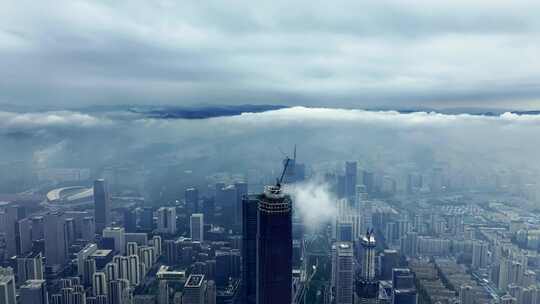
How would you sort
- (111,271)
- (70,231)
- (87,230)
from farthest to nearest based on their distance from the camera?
(87,230) < (70,231) < (111,271)

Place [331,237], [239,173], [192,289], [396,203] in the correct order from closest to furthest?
Result: 1. [192,289]
2. [239,173]
3. [331,237]
4. [396,203]

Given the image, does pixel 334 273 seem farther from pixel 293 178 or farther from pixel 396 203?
pixel 396 203

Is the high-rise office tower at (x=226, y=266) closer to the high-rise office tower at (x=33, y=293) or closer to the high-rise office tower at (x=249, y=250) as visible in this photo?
the high-rise office tower at (x=249, y=250)

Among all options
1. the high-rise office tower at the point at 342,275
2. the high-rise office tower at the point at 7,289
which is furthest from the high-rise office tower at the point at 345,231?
the high-rise office tower at the point at 7,289

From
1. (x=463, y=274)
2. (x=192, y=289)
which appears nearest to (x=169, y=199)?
(x=192, y=289)

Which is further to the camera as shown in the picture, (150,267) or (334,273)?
(150,267)

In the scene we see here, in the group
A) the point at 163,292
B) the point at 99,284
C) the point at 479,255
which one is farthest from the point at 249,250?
the point at 479,255

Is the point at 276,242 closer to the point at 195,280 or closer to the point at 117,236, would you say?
the point at 195,280

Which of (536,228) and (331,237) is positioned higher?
(536,228)
